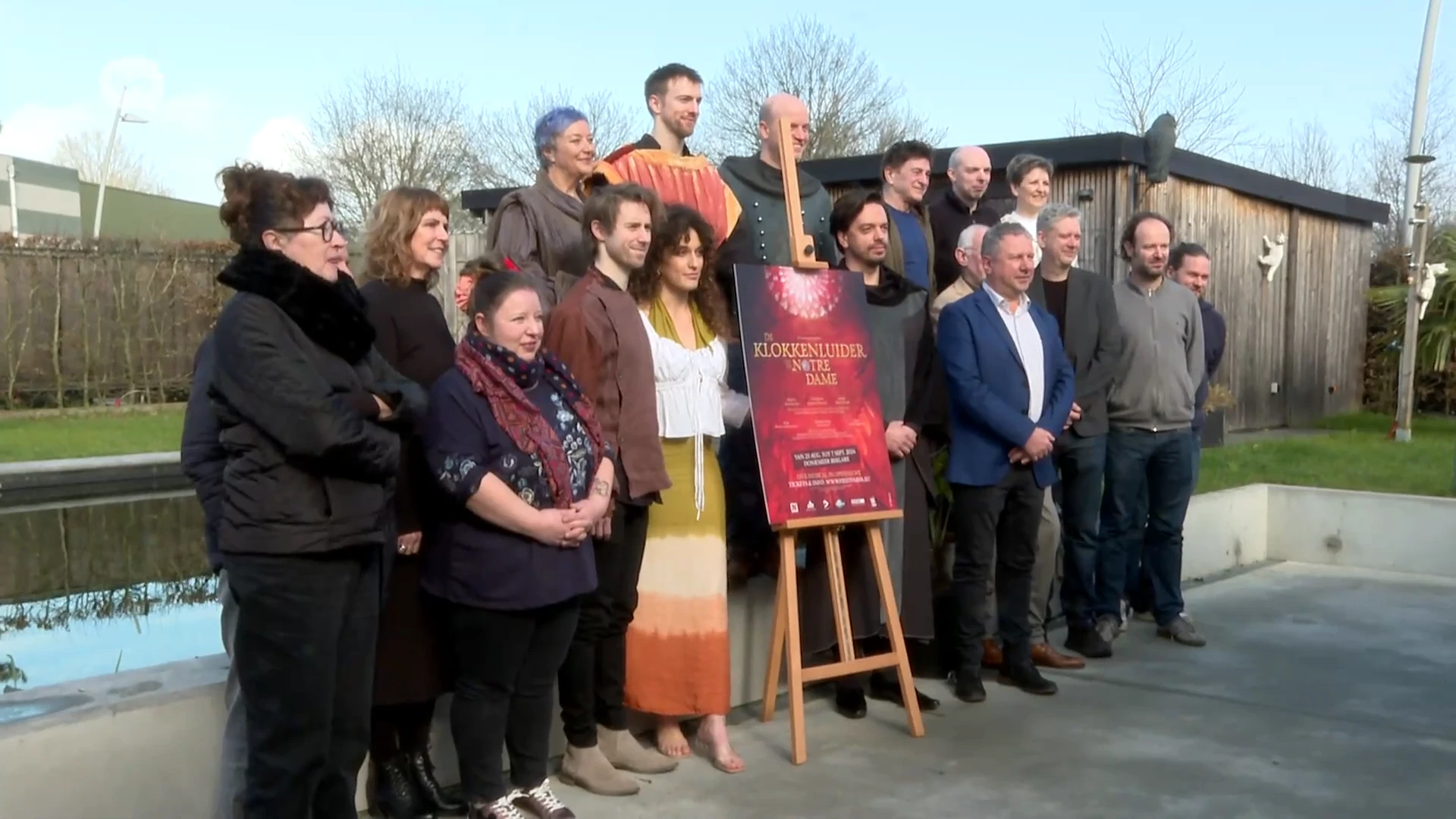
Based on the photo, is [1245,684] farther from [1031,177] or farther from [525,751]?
[525,751]

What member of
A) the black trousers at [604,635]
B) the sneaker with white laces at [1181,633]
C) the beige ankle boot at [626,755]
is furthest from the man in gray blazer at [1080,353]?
the black trousers at [604,635]

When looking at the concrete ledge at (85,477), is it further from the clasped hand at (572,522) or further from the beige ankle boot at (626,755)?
the clasped hand at (572,522)

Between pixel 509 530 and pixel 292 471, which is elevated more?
pixel 292 471

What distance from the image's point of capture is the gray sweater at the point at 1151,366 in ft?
18.7

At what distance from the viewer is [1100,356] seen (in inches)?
218

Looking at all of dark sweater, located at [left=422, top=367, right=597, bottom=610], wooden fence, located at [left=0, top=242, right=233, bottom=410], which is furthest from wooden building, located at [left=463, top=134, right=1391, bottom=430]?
dark sweater, located at [left=422, top=367, right=597, bottom=610]

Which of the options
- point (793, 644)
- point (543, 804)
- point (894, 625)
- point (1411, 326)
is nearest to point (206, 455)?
point (543, 804)

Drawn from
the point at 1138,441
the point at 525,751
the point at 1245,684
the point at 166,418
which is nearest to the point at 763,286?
the point at 525,751

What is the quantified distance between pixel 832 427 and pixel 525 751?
154cm

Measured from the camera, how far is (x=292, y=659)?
290 cm

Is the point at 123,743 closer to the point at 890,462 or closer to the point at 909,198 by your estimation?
the point at 890,462

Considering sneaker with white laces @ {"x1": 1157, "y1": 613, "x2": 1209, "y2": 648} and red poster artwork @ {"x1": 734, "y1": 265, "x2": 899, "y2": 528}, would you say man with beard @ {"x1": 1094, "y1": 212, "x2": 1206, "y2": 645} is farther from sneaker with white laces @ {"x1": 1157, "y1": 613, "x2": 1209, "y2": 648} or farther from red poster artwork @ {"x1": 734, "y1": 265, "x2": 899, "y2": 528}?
red poster artwork @ {"x1": 734, "y1": 265, "x2": 899, "y2": 528}

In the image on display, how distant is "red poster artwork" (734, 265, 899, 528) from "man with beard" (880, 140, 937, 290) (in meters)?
0.77

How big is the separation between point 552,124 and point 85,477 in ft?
28.6
